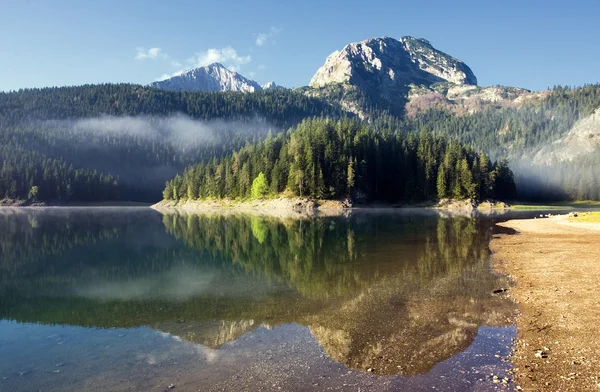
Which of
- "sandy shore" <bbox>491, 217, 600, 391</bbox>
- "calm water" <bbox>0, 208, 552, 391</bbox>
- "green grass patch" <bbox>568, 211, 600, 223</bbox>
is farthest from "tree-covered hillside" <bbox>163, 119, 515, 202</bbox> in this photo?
"calm water" <bbox>0, 208, 552, 391</bbox>

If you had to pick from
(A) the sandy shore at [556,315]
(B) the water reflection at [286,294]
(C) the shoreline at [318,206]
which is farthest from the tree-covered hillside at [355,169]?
(A) the sandy shore at [556,315]

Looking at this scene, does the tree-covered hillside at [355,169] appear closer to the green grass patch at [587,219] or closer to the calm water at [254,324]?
the green grass patch at [587,219]

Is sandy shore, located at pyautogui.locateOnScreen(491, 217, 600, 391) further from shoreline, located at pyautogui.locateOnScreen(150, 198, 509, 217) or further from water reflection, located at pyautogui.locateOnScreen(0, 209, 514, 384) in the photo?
shoreline, located at pyautogui.locateOnScreen(150, 198, 509, 217)

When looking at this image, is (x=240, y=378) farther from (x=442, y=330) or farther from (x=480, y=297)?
(x=480, y=297)

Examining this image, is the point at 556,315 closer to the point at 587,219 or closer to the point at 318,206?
the point at 587,219

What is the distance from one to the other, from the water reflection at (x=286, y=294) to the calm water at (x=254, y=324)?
0.10 meters

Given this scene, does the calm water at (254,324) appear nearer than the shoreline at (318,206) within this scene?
Yes

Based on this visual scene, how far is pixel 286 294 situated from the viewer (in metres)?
22.6

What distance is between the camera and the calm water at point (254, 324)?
1230cm

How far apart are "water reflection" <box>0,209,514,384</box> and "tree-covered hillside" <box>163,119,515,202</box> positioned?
96789mm

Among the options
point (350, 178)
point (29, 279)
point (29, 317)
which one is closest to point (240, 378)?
point (29, 317)

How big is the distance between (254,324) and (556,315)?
565 inches

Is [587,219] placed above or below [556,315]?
above

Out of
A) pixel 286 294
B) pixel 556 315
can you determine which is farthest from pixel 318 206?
pixel 556 315
